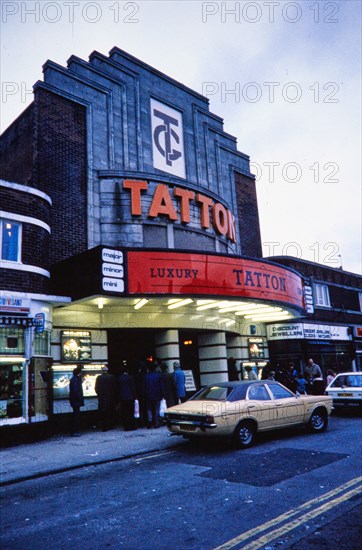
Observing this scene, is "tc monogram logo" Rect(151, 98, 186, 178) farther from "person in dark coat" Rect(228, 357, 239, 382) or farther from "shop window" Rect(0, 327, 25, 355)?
"shop window" Rect(0, 327, 25, 355)

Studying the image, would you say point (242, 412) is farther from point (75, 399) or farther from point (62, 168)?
point (62, 168)

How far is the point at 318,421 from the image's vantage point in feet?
37.7

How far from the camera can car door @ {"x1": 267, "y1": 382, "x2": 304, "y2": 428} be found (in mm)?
10484

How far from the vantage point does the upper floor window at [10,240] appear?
11672 millimetres

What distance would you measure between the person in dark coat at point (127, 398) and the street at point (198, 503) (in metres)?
3.91

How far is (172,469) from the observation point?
7883 millimetres

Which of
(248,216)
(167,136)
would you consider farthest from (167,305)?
(248,216)

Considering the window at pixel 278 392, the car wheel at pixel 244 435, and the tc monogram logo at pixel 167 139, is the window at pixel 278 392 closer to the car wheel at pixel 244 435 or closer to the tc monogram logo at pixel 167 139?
the car wheel at pixel 244 435

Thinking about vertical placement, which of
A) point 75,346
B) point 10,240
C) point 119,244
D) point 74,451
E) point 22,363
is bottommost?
point 74,451

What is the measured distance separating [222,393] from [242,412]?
2.46 feet

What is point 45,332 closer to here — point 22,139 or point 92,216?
point 92,216

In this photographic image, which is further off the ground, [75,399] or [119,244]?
[119,244]

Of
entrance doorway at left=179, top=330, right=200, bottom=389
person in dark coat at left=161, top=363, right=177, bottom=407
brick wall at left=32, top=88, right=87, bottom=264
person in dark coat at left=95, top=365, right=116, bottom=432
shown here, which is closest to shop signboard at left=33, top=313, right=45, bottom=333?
person in dark coat at left=95, top=365, right=116, bottom=432

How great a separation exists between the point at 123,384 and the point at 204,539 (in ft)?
28.5
